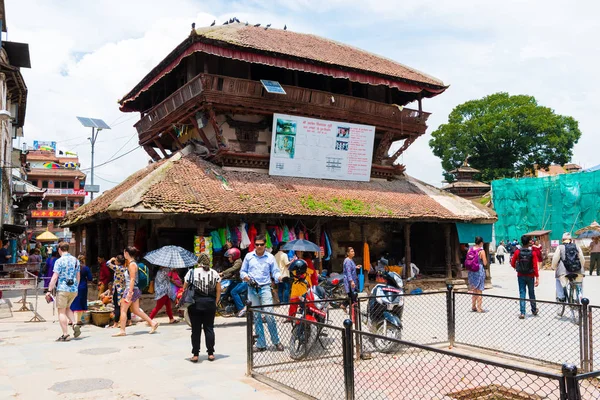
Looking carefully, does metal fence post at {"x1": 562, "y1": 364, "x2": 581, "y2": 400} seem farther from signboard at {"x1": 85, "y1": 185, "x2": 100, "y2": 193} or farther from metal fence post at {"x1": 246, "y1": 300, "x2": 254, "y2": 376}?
signboard at {"x1": 85, "y1": 185, "x2": 100, "y2": 193}

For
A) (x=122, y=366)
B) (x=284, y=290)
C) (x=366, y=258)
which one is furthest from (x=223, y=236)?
(x=122, y=366)

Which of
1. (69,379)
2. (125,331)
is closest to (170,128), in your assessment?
(125,331)

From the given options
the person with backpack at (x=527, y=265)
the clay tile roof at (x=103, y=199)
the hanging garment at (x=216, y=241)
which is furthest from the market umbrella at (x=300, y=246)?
Result: the clay tile roof at (x=103, y=199)

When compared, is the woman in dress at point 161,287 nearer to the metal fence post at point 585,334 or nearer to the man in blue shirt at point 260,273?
the man in blue shirt at point 260,273

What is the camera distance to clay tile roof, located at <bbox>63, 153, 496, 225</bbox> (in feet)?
47.1

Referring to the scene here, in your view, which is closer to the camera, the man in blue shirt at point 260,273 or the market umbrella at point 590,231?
the man in blue shirt at point 260,273

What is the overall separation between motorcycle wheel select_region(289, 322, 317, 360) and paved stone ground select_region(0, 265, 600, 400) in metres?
0.78

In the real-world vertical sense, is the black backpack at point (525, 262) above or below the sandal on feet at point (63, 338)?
above

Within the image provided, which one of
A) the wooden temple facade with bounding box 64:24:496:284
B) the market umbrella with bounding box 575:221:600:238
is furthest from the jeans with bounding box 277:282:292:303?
the market umbrella with bounding box 575:221:600:238

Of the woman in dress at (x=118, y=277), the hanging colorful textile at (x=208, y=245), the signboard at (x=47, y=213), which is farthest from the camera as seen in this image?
the signboard at (x=47, y=213)

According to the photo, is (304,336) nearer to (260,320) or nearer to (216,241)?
(260,320)

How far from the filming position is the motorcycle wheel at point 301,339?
7.50 metres

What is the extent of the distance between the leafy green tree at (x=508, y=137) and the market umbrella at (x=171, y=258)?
162 ft

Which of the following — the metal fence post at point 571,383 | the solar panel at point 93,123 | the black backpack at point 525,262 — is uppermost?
the solar panel at point 93,123
